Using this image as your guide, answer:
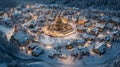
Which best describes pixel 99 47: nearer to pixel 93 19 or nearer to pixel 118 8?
pixel 93 19

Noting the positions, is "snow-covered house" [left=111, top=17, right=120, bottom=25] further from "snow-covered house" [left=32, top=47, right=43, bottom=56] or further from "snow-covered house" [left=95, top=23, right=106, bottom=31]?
"snow-covered house" [left=32, top=47, right=43, bottom=56]

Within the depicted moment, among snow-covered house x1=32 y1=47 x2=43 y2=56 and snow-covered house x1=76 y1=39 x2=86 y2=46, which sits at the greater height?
snow-covered house x1=76 y1=39 x2=86 y2=46

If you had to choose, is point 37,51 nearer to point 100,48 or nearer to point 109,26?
point 100,48

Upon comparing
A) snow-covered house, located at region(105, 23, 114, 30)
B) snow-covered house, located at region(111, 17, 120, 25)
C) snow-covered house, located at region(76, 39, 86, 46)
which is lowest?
snow-covered house, located at region(76, 39, 86, 46)

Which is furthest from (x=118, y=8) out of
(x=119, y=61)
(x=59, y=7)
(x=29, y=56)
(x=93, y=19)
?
(x=29, y=56)

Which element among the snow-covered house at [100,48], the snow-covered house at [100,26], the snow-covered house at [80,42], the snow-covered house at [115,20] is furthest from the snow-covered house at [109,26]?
the snow-covered house at [80,42]

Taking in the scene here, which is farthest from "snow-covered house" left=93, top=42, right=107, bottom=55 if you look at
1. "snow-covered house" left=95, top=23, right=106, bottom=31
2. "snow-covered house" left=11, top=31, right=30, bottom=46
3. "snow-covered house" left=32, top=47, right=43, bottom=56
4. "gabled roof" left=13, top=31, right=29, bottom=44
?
"gabled roof" left=13, top=31, right=29, bottom=44

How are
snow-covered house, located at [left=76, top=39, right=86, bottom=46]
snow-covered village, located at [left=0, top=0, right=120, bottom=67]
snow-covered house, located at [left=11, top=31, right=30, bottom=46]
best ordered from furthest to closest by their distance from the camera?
snow-covered house, located at [left=11, top=31, right=30, bottom=46], snow-covered house, located at [left=76, top=39, right=86, bottom=46], snow-covered village, located at [left=0, top=0, right=120, bottom=67]

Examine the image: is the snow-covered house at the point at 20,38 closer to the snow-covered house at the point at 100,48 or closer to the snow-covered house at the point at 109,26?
the snow-covered house at the point at 100,48

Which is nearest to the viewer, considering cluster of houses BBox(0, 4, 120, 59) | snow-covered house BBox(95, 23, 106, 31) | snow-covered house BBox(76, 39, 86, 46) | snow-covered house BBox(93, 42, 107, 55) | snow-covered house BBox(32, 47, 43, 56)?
snow-covered house BBox(93, 42, 107, 55)

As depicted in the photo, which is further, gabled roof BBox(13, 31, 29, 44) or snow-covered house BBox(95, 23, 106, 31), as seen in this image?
snow-covered house BBox(95, 23, 106, 31)
